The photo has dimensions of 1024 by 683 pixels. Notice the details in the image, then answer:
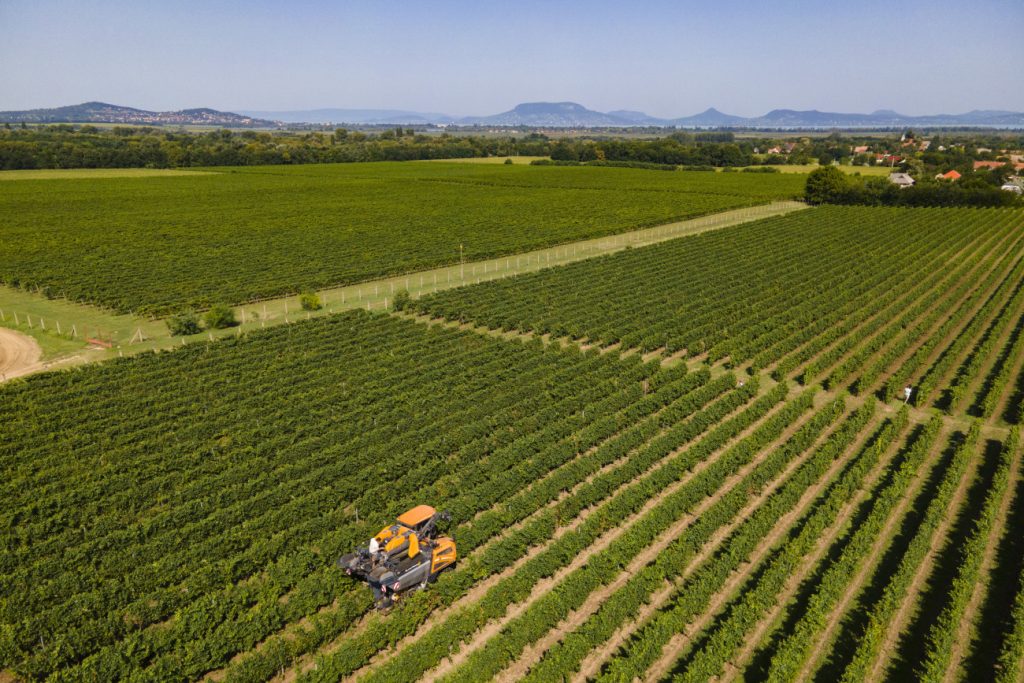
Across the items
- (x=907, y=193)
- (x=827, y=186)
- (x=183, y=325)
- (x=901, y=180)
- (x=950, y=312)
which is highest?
(x=827, y=186)

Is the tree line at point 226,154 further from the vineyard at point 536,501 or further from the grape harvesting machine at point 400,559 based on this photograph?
the grape harvesting machine at point 400,559

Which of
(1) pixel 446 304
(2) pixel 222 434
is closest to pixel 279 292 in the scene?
(1) pixel 446 304

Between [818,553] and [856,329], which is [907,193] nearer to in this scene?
[856,329]

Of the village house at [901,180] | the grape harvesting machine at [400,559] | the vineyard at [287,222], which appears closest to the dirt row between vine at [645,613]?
the grape harvesting machine at [400,559]

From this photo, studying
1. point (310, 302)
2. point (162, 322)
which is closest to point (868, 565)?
point (310, 302)

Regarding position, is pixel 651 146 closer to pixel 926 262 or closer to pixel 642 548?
pixel 926 262

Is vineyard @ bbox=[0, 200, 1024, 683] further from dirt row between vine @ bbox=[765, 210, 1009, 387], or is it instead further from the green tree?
the green tree
